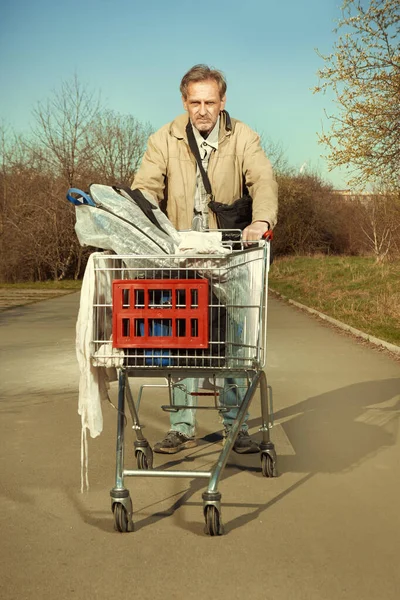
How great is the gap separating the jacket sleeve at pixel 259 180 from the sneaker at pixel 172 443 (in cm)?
162

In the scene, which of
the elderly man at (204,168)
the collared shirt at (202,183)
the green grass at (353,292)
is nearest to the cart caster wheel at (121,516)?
the elderly man at (204,168)

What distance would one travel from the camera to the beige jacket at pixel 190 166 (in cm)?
574

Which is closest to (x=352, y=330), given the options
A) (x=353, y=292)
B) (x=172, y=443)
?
(x=172, y=443)

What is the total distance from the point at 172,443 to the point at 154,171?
180 cm

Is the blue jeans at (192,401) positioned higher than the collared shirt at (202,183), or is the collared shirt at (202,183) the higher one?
the collared shirt at (202,183)

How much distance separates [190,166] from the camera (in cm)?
580

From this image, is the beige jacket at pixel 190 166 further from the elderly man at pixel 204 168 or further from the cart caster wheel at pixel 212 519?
the cart caster wheel at pixel 212 519

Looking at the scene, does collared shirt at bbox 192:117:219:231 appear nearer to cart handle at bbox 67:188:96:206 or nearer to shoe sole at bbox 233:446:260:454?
cart handle at bbox 67:188:96:206

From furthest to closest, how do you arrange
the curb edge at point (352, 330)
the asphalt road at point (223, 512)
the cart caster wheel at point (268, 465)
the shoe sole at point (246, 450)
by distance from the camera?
the curb edge at point (352, 330), the shoe sole at point (246, 450), the cart caster wheel at point (268, 465), the asphalt road at point (223, 512)

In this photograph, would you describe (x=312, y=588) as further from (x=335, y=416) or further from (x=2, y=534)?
(x=335, y=416)

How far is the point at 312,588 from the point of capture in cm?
348

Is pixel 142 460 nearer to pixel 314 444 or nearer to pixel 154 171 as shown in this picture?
pixel 314 444

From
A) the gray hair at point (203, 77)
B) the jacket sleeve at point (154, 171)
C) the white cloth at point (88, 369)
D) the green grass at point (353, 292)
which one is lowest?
the green grass at point (353, 292)

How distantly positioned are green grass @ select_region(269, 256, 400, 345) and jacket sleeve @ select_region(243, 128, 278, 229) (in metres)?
6.91
